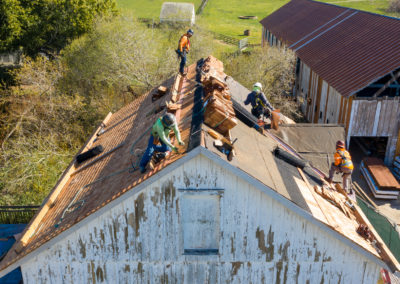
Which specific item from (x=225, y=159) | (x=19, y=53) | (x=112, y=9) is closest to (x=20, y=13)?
(x=19, y=53)

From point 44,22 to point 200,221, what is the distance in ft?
93.1

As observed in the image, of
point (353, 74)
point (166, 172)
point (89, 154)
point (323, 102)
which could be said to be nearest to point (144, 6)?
point (323, 102)

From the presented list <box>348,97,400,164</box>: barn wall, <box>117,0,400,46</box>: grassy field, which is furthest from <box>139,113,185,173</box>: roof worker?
<box>117,0,400,46</box>: grassy field

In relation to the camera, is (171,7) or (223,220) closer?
(223,220)

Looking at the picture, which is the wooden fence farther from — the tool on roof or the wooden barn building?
the wooden barn building

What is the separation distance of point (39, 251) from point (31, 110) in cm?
1745

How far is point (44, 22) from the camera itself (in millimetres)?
31359

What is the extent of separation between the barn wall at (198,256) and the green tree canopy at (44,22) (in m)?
25.9

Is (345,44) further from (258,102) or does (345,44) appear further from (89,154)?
(89,154)

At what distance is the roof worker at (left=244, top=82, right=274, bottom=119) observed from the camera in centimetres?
1405

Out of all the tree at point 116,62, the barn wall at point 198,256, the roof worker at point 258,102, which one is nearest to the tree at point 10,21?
the tree at point 116,62

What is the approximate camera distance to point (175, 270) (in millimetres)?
9438

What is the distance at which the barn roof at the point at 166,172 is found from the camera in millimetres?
8688

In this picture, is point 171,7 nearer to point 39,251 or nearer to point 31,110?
point 31,110
